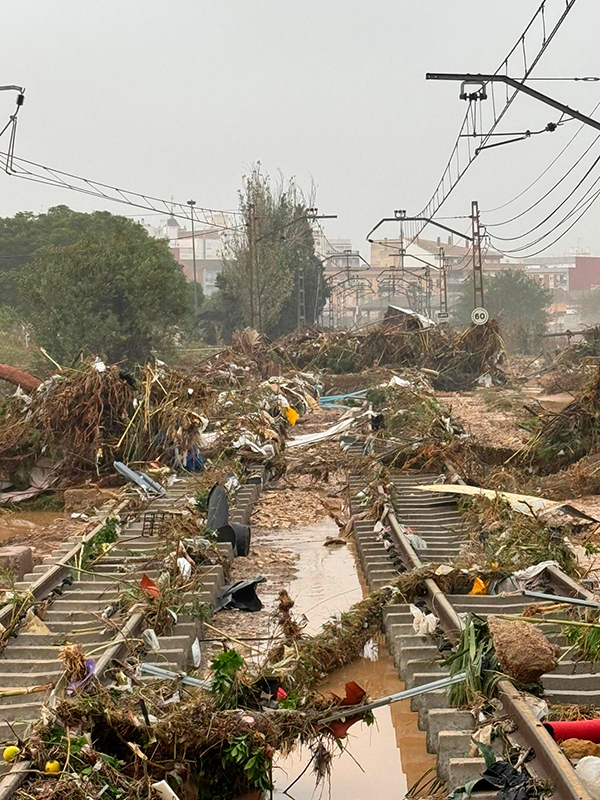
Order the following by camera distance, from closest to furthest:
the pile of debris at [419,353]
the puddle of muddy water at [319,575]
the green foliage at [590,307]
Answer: the puddle of muddy water at [319,575]
the pile of debris at [419,353]
the green foliage at [590,307]

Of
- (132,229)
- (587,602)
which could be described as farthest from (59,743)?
(132,229)

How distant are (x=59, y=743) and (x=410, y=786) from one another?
6.89 ft

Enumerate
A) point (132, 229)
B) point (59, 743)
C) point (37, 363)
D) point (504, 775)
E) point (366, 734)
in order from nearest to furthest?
1. point (504, 775)
2. point (59, 743)
3. point (366, 734)
4. point (37, 363)
5. point (132, 229)

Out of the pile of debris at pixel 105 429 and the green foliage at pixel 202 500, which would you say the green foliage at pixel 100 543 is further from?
the pile of debris at pixel 105 429

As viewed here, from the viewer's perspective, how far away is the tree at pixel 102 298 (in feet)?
105

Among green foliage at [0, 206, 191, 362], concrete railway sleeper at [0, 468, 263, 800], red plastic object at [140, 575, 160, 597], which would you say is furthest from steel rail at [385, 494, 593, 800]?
green foliage at [0, 206, 191, 362]

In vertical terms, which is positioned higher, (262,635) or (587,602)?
(587,602)

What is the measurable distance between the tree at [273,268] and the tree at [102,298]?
13220 mm

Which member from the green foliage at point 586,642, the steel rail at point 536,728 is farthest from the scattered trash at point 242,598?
the green foliage at point 586,642

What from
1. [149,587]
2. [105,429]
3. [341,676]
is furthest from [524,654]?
[105,429]

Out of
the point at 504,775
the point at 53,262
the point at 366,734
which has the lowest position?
the point at 366,734

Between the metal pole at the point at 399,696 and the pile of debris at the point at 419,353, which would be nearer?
the metal pole at the point at 399,696

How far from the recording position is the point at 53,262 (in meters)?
32.6

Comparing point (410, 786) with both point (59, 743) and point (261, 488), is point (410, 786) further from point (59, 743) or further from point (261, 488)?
point (261, 488)
